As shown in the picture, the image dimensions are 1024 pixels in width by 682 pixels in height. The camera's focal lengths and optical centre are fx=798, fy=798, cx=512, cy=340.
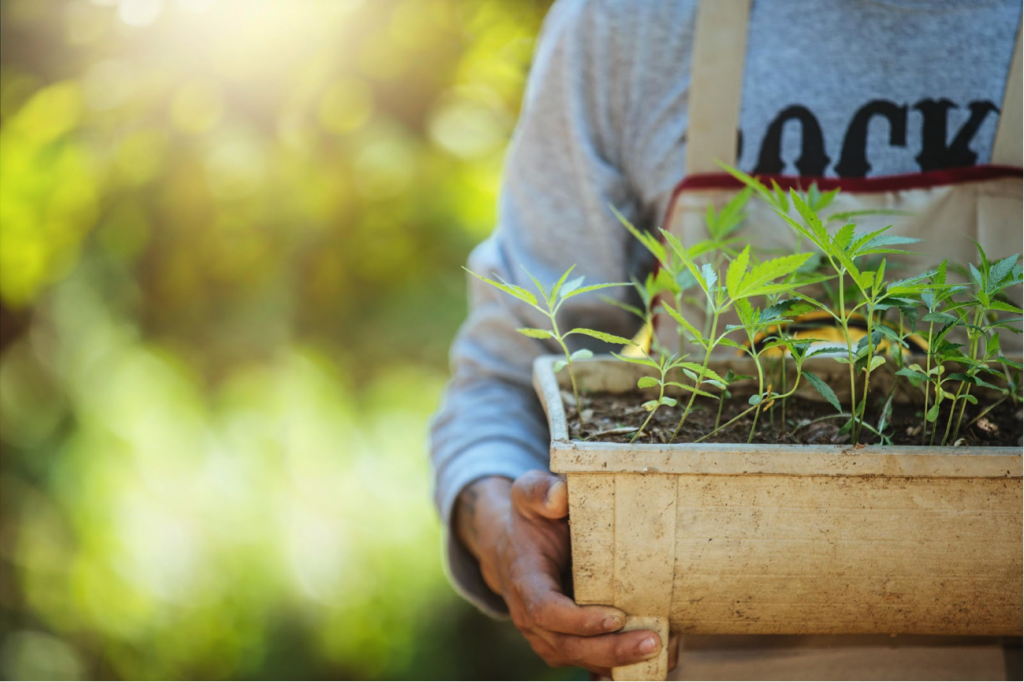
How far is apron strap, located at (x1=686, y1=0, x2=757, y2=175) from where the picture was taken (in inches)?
28.8

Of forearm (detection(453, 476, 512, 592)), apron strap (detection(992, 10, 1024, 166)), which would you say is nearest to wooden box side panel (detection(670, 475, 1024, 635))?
forearm (detection(453, 476, 512, 592))

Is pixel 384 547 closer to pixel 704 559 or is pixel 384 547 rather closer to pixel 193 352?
pixel 193 352

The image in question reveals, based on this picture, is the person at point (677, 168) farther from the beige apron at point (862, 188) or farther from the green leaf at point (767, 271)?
the green leaf at point (767, 271)

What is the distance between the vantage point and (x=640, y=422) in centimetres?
56

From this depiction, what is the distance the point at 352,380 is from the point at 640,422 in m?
1.34

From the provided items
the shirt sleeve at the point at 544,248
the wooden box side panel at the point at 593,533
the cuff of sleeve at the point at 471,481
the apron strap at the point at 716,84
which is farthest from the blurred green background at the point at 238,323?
the wooden box side panel at the point at 593,533

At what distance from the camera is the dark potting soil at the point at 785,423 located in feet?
1.76

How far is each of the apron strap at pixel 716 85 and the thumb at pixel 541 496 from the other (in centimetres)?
34

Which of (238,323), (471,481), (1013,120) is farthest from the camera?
(238,323)

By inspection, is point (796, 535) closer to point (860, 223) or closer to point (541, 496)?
point (541, 496)

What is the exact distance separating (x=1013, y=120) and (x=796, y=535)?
1.41ft

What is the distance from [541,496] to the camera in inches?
21.8

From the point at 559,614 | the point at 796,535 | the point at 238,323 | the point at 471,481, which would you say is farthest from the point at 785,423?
the point at 238,323

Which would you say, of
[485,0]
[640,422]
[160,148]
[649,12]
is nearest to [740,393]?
[640,422]
